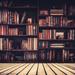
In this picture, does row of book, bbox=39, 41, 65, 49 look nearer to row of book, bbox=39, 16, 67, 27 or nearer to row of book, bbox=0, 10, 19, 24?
row of book, bbox=39, 16, 67, 27

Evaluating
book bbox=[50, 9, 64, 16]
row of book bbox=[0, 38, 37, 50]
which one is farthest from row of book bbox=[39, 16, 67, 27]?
row of book bbox=[0, 38, 37, 50]

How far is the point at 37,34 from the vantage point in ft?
21.8

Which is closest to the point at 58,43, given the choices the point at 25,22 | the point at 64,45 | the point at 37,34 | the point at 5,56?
the point at 64,45

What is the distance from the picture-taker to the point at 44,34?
6672mm

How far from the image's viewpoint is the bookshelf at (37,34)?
6.64 meters

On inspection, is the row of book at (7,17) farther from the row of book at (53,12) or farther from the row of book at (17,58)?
the row of book at (17,58)

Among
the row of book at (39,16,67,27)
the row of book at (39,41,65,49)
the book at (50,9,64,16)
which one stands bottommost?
the row of book at (39,41,65,49)

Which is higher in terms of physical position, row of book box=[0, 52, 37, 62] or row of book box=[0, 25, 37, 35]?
row of book box=[0, 25, 37, 35]

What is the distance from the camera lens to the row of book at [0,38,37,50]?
21.7ft

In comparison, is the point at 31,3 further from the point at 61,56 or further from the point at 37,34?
the point at 61,56

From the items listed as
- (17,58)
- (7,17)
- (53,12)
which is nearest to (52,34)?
(53,12)

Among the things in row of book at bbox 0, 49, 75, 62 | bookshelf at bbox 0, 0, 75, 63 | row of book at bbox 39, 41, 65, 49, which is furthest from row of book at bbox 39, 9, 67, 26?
row of book at bbox 0, 49, 75, 62

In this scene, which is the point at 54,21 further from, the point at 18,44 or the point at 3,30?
the point at 3,30

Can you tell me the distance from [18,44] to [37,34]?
640 millimetres
